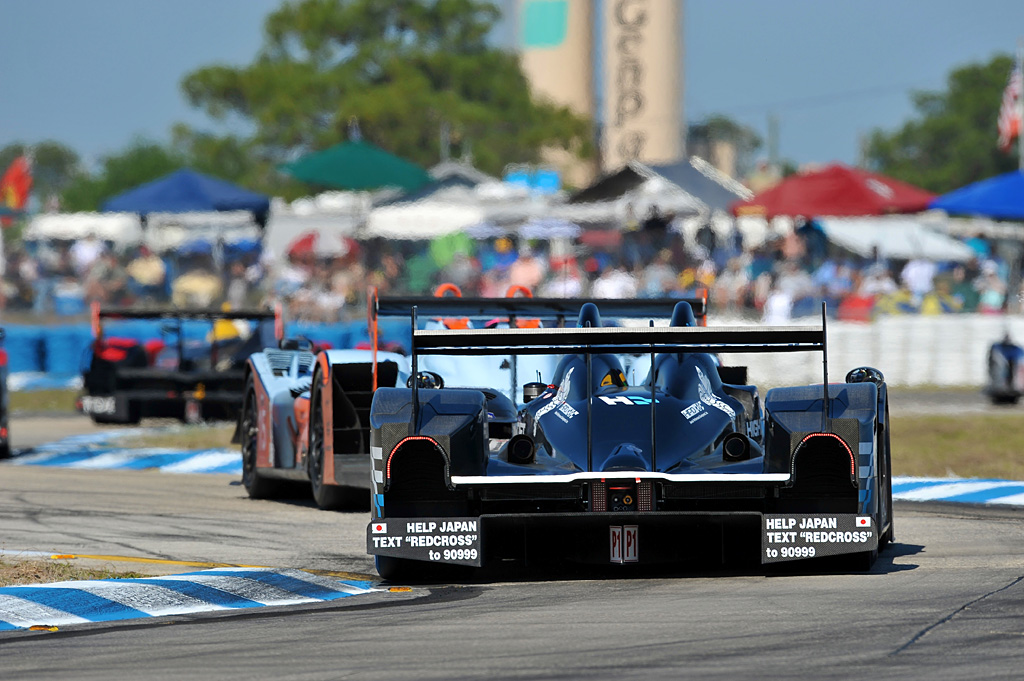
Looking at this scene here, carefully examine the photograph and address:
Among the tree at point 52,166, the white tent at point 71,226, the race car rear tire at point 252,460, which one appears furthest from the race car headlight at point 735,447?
the tree at point 52,166

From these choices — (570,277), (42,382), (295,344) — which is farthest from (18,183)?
(295,344)

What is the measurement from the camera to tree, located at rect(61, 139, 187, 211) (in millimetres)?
92688

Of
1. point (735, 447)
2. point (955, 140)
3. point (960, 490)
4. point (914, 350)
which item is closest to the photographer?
point (735, 447)

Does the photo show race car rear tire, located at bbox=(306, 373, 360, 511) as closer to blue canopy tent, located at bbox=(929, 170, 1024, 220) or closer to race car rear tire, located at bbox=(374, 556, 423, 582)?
race car rear tire, located at bbox=(374, 556, 423, 582)

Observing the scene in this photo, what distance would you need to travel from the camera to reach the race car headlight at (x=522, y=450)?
298 inches

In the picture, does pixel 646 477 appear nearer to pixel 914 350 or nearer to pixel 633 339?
pixel 633 339

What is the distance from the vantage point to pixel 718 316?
76.6 feet

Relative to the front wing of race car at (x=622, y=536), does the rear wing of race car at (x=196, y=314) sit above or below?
above

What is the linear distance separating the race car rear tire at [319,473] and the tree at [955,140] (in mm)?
78769

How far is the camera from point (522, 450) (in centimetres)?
760

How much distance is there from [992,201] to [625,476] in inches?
708

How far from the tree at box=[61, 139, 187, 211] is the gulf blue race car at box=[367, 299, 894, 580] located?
284 ft

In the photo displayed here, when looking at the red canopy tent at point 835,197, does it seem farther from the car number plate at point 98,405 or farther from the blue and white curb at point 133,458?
the blue and white curb at point 133,458

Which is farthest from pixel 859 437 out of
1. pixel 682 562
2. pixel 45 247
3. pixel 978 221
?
pixel 45 247
